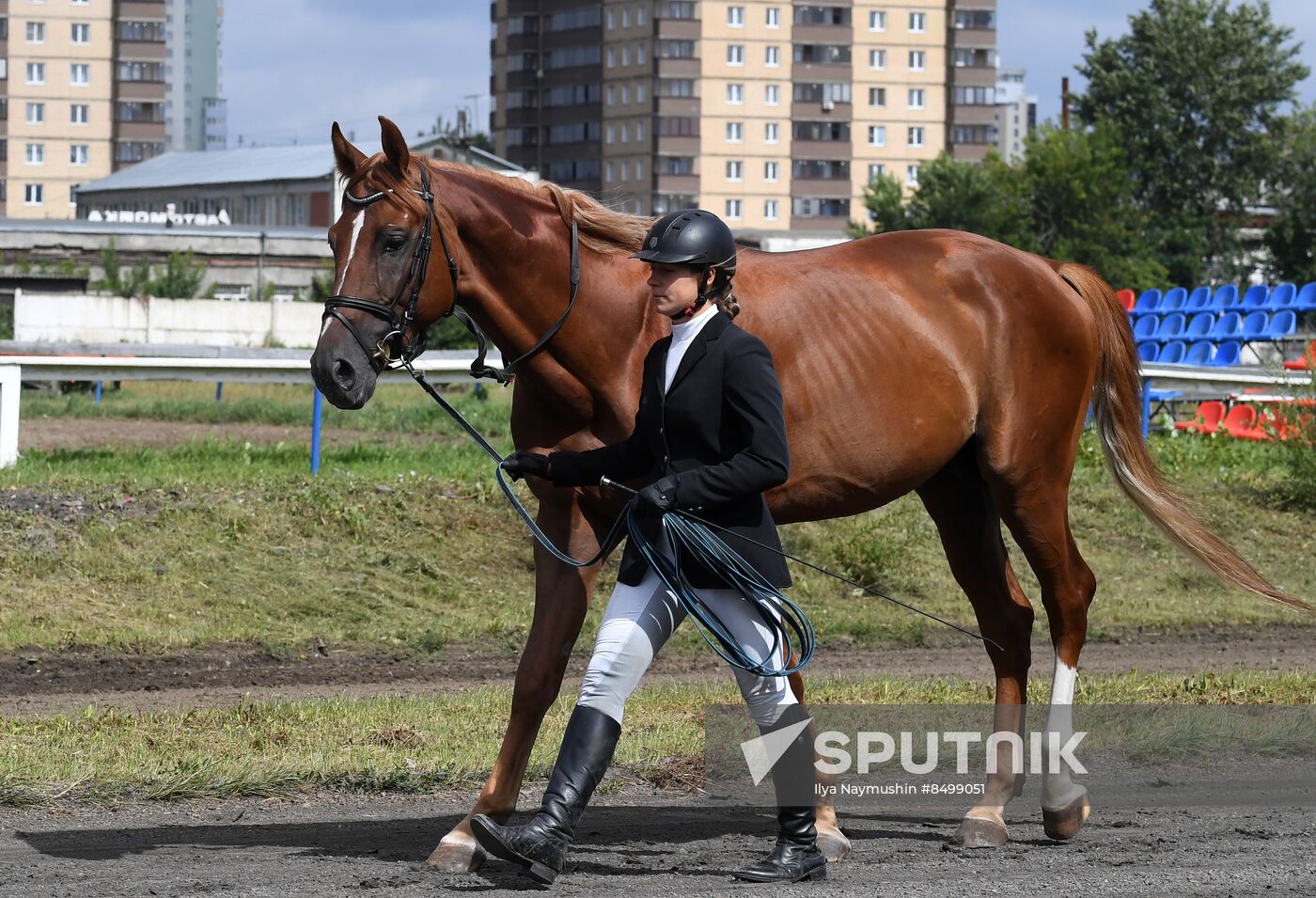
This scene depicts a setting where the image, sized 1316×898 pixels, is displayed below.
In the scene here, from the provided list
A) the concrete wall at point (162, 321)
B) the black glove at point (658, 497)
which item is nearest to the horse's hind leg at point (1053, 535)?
the black glove at point (658, 497)

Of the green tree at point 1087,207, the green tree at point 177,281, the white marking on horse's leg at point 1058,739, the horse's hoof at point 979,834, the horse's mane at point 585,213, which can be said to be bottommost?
the horse's hoof at point 979,834

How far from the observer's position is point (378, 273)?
532 cm

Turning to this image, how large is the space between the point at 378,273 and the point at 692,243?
1075mm

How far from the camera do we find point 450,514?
1180 centimetres

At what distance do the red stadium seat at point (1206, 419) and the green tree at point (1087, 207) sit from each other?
49.6m

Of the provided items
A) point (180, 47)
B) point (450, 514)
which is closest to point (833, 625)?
point (450, 514)

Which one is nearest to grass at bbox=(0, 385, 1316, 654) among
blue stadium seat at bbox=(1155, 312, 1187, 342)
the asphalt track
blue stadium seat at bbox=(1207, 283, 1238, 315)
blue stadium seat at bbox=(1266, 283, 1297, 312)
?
the asphalt track

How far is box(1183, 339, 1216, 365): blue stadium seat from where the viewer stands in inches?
961

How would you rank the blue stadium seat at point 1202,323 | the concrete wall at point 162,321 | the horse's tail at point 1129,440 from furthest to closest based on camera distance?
the concrete wall at point 162,321 < the blue stadium seat at point 1202,323 < the horse's tail at point 1129,440

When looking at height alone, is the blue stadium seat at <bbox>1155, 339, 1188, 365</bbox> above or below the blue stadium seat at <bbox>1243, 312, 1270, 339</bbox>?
below

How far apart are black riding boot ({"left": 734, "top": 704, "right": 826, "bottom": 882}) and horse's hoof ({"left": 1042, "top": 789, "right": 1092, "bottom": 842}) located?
3.79 feet

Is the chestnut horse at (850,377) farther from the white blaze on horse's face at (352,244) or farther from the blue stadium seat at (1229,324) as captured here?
the blue stadium seat at (1229,324)

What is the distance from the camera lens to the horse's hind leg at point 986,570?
662 centimetres

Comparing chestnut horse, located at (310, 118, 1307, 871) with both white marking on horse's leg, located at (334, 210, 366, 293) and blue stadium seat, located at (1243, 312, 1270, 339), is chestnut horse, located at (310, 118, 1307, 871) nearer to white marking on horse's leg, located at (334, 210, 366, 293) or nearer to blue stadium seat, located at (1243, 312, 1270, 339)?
white marking on horse's leg, located at (334, 210, 366, 293)
